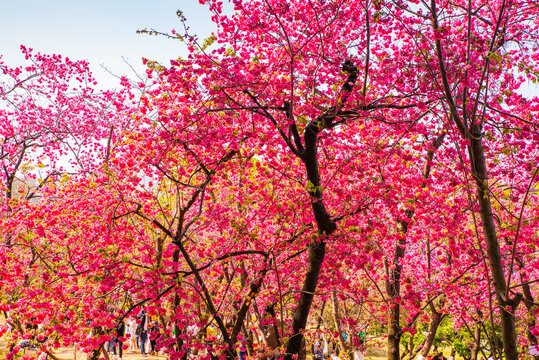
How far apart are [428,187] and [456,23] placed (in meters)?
3.13

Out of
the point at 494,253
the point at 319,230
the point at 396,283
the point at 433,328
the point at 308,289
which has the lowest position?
the point at 433,328

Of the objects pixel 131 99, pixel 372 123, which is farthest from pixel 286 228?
pixel 131 99

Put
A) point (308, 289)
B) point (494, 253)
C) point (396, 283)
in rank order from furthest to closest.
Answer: point (396, 283) < point (308, 289) < point (494, 253)

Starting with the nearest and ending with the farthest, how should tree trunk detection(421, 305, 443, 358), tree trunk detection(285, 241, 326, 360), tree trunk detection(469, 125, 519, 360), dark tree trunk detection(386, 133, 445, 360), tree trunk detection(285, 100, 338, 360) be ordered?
1. tree trunk detection(469, 125, 519, 360)
2. tree trunk detection(285, 100, 338, 360)
3. tree trunk detection(285, 241, 326, 360)
4. dark tree trunk detection(386, 133, 445, 360)
5. tree trunk detection(421, 305, 443, 358)

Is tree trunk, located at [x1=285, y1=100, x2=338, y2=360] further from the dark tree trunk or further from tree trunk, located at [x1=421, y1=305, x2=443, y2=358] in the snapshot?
tree trunk, located at [x1=421, y1=305, x2=443, y2=358]

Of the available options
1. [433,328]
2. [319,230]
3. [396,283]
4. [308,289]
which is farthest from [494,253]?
[433,328]

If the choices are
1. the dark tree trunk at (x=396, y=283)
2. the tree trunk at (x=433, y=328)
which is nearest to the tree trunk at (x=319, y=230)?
the dark tree trunk at (x=396, y=283)

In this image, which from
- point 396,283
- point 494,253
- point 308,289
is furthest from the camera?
point 396,283

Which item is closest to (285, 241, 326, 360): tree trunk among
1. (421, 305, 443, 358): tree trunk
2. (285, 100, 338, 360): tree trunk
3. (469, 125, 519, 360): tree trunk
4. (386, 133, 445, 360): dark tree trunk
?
(285, 100, 338, 360): tree trunk

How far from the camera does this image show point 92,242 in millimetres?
6875

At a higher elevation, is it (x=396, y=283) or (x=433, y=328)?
(x=396, y=283)

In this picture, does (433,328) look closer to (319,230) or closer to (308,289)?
(308,289)

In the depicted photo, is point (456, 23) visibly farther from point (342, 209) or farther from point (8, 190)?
point (8, 190)

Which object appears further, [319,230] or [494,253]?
[319,230]
